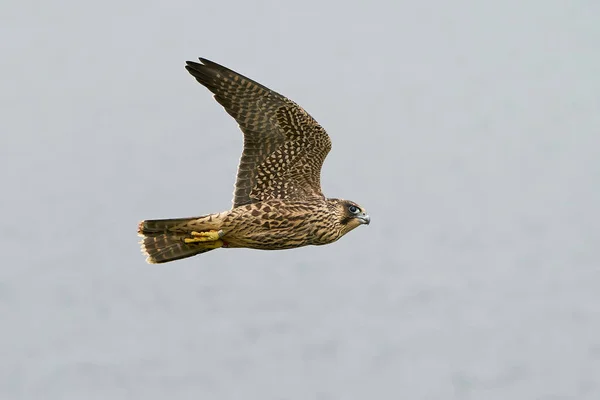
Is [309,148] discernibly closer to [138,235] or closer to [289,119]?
[289,119]

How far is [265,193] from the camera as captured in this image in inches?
1059

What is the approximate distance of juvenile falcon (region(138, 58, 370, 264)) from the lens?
26.3 m

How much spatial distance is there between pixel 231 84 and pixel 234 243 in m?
2.05

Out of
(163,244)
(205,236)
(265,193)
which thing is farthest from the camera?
(265,193)

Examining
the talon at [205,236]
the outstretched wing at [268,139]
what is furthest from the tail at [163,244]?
the outstretched wing at [268,139]

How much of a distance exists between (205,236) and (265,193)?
1105mm

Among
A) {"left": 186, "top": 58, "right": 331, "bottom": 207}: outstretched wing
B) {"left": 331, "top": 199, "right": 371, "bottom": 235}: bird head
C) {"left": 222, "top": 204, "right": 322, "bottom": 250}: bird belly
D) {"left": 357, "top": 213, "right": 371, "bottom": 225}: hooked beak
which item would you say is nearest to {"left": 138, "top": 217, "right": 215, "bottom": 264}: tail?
{"left": 222, "top": 204, "right": 322, "bottom": 250}: bird belly

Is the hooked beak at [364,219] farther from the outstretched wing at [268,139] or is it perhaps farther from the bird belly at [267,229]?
the bird belly at [267,229]

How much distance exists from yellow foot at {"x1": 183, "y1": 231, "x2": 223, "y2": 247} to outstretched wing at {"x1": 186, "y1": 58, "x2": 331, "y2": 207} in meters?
0.73

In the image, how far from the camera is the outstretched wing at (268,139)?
26281mm

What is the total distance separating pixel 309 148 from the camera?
2683cm

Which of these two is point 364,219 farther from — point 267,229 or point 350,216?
point 267,229

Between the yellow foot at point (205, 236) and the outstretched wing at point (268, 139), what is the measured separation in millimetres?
735

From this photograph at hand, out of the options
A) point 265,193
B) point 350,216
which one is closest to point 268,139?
point 265,193
